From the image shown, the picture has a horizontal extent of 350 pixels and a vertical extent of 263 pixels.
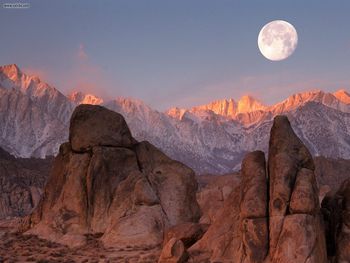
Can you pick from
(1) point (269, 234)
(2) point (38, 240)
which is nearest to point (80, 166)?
(2) point (38, 240)

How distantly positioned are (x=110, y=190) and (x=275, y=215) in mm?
17899

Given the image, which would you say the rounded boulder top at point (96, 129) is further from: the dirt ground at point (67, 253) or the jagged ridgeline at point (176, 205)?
the dirt ground at point (67, 253)

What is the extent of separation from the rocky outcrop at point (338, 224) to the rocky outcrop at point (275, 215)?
1369 mm

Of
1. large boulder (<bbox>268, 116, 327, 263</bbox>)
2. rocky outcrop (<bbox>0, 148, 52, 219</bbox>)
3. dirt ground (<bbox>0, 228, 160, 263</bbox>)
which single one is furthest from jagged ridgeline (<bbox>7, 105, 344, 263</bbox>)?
rocky outcrop (<bbox>0, 148, 52, 219</bbox>)

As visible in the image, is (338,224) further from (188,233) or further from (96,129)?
(96,129)

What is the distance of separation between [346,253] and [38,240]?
2174 centimetres

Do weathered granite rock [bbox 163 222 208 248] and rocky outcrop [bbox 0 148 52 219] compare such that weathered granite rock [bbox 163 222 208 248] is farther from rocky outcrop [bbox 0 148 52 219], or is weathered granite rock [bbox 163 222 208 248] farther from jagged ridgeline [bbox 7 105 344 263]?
rocky outcrop [bbox 0 148 52 219]

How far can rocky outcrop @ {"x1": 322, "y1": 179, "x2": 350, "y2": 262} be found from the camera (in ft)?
77.8

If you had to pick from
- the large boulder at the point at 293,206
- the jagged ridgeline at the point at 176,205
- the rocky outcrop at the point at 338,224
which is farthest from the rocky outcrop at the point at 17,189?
the large boulder at the point at 293,206

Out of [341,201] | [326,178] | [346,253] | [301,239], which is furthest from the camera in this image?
[326,178]

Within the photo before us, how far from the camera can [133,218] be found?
3506 cm

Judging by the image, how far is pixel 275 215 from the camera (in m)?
23.1

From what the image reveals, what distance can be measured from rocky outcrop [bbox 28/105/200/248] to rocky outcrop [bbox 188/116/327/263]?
8266 millimetres

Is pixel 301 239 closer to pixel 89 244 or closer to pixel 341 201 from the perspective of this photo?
pixel 341 201
